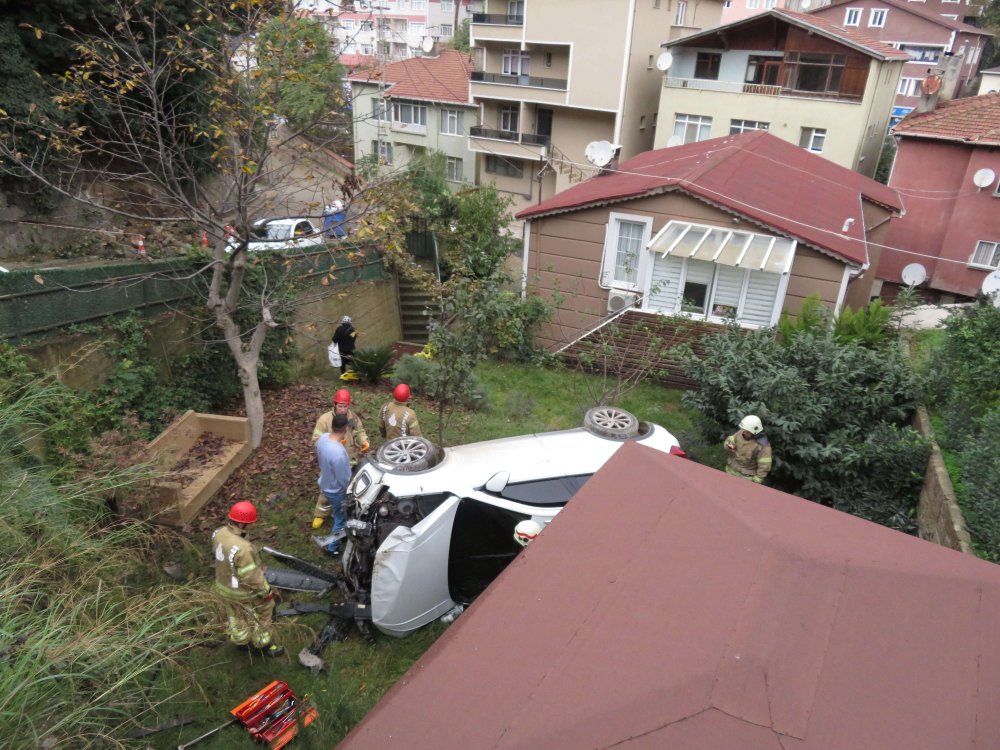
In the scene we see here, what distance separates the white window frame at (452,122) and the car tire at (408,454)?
30.9 meters

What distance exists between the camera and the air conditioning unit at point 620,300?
46.6ft

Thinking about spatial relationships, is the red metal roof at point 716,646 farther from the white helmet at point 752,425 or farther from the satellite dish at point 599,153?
the satellite dish at point 599,153

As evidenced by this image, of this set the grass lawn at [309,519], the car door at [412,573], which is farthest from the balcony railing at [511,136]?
the car door at [412,573]

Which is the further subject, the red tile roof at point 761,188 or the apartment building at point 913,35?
the apartment building at point 913,35

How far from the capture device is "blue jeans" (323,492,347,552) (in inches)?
280

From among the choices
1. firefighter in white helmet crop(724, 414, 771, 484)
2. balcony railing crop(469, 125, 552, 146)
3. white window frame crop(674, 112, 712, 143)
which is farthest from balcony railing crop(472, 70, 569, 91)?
firefighter in white helmet crop(724, 414, 771, 484)

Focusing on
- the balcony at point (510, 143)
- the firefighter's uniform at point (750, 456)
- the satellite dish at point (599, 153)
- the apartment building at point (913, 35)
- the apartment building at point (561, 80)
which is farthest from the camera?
the apartment building at point (913, 35)

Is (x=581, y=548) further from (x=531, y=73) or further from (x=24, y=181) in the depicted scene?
(x=531, y=73)

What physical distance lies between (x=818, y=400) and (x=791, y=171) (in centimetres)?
1023

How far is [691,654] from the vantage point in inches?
102

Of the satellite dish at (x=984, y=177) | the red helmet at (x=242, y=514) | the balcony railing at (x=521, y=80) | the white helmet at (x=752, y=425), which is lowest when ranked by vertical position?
the white helmet at (x=752, y=425)

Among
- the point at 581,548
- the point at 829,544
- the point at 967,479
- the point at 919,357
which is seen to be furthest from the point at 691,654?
the point at 919,357

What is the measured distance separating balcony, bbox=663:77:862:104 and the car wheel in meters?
23.5

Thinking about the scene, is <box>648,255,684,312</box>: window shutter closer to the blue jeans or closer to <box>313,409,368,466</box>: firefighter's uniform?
<box>313,409,368,466</box>: firefighter's uniform
